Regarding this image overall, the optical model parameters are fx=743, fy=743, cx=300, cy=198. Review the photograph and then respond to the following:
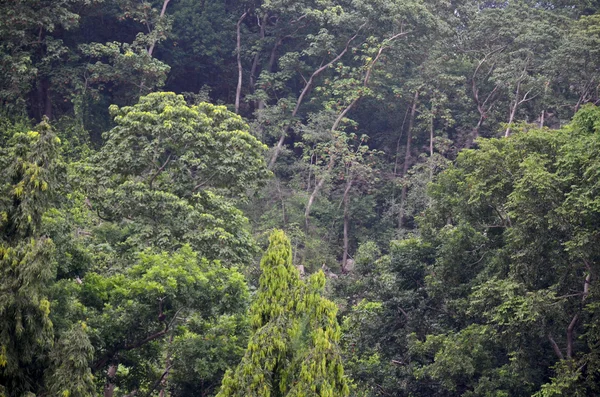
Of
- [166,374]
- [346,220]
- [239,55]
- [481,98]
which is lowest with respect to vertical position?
[346,220]

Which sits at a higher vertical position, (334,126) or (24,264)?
(24,264)

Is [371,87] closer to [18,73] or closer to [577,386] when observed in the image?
[18,73]

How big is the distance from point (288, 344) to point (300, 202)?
48.3ft

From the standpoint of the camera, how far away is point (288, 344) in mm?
8258

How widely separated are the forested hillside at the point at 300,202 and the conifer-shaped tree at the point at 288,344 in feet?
0.09

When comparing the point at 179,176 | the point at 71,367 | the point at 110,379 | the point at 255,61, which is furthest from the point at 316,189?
the point at 71,367

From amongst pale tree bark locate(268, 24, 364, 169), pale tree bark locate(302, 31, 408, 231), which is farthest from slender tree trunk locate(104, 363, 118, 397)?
pale tree bark locate(268, 24, 364, 169)

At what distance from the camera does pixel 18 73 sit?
63.5ft

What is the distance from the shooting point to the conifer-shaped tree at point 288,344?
791cm

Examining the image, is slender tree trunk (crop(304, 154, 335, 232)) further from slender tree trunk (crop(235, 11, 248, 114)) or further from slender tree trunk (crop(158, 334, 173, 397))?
slender tree trunk (crop(158, 334, 173, 397))

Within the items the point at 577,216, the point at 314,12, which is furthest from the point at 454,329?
A: the point at 314,12

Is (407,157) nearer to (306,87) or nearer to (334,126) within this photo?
(334,126)

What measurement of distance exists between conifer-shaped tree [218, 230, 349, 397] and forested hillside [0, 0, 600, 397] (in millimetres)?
27

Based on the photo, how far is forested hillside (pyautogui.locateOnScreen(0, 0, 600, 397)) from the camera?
357 inches
